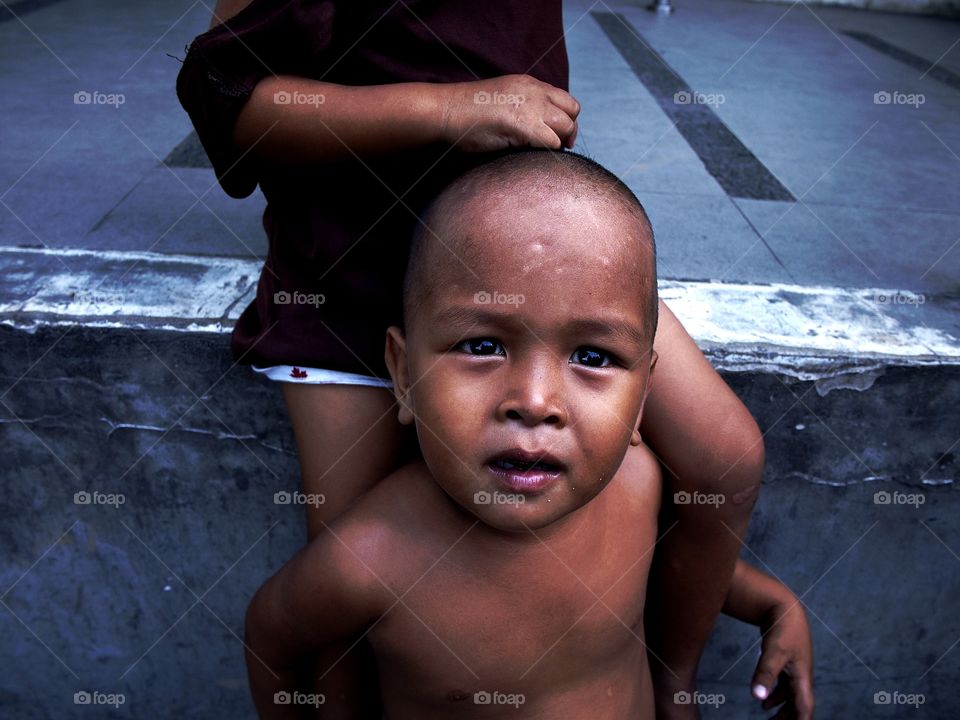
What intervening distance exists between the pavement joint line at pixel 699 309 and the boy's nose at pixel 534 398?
67 centimetres

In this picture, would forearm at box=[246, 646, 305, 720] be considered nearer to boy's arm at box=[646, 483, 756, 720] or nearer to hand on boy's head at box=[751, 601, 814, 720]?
boy's arm at box=[646, 483, 756, 720]

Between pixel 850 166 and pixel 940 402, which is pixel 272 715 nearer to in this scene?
pixel 940 402

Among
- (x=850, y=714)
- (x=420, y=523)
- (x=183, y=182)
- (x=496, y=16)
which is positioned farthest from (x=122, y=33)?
(x=850, y=714)

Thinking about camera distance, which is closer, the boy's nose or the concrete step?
the boy's nose

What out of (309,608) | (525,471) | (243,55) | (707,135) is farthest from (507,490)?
(707,135)

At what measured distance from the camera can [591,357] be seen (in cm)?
114

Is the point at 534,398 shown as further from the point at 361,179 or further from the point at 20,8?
the point at 20,8

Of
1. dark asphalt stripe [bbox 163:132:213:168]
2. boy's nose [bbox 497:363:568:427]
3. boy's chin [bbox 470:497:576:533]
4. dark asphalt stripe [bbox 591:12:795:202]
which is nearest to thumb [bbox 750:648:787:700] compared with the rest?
boy's chin [bbox 470:497:576:533]

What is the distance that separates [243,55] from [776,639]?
1358mm

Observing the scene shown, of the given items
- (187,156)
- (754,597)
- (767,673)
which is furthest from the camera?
(187,156)

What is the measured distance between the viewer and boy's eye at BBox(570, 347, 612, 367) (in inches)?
44.5

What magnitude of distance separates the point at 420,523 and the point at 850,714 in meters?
1.50

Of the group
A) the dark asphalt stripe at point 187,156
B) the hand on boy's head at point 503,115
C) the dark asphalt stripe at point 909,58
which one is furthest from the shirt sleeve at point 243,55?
the dark asphalt stripe at point 909,58

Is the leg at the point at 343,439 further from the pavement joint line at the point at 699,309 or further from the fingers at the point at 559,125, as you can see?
the fingers at the point at 559,125
